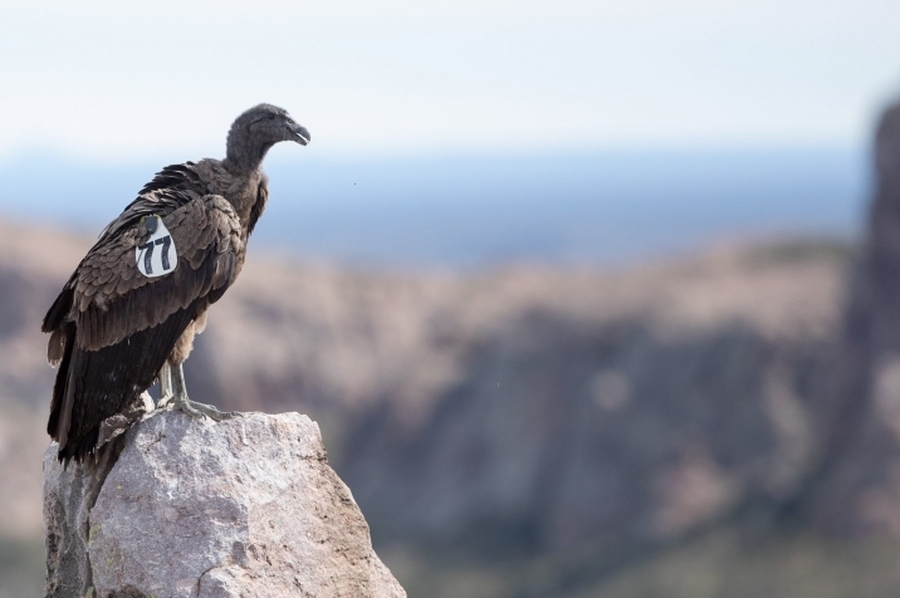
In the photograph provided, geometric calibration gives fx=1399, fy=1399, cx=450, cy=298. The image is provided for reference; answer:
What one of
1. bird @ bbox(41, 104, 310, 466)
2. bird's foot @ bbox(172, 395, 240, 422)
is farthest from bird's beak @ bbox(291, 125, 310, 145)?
bird's foot @ bbox(172, 395, 240, 422)

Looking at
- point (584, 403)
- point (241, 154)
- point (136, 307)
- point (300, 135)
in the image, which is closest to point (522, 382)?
point (584, 403)

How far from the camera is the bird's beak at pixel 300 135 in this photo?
11.5 m

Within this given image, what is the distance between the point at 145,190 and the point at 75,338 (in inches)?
50.9

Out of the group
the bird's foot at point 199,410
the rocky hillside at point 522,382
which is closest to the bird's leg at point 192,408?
the bird's foot at point 199,410

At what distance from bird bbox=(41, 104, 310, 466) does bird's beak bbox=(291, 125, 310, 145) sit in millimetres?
971

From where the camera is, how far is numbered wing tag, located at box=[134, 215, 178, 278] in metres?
10.3

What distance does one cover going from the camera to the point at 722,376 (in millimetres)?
66250

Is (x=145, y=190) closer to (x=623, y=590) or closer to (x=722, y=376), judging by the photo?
(x=623, y=590)

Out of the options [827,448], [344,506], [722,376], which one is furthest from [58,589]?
[722,376]

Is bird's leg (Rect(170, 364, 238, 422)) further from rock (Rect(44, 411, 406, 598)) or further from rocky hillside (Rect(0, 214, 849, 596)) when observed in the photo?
rocky hillside (Rect(0, 214, 849, 596))

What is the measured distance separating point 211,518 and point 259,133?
3.34 metres

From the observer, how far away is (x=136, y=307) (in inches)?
408

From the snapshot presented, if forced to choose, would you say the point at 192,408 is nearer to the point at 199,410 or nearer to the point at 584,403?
the point at 199,410

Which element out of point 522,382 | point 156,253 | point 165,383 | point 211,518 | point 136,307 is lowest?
point 522,382
